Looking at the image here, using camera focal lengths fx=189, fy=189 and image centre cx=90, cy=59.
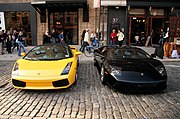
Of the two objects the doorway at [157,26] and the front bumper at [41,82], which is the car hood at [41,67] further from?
the doorway at [157,26]

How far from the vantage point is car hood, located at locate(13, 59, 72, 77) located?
5121 millimetres

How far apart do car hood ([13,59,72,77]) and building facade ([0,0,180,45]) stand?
10.5 meters

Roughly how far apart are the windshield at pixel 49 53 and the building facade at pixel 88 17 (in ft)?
30.5

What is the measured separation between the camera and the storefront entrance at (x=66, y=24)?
56.0 ft

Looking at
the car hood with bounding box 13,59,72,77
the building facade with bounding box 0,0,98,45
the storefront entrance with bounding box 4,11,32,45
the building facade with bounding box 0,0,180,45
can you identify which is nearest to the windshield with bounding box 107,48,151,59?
A: the car hood with bounding box 13,59,72,77

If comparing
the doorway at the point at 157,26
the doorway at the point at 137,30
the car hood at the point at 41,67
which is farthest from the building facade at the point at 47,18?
the car hood at the point at 41,67

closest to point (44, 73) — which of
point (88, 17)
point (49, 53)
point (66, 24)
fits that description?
point (49, 53)

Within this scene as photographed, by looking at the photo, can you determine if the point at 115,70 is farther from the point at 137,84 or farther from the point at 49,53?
the point at 49,53

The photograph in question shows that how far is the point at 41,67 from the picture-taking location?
5.32m

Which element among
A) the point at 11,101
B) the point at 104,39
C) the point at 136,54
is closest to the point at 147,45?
the point at 104,39

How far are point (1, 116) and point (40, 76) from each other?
4.61 ft

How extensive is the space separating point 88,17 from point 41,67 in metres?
11.9

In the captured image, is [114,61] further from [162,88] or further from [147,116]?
[147,116]

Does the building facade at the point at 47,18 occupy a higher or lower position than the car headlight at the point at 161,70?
higher
